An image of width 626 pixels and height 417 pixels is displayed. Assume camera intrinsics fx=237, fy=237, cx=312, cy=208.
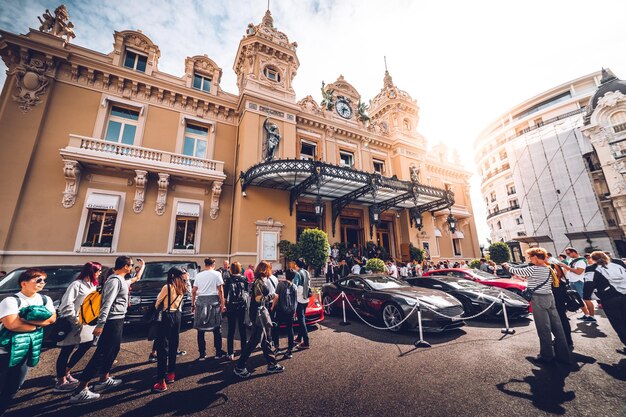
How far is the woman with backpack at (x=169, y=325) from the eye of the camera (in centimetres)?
356

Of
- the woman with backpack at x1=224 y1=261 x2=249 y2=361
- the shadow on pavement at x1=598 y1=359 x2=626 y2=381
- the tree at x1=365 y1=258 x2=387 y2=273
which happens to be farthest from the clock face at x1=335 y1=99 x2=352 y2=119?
the shadow on pavement at x1=598 y1=359 x2=626 y2=381

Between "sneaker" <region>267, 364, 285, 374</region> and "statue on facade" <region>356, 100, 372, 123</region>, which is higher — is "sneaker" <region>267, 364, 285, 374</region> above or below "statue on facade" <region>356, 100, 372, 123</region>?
below

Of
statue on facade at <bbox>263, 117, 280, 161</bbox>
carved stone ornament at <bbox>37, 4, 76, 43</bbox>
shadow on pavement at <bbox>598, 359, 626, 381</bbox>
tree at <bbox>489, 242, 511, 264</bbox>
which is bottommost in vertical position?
shadow on pavement at <bbox>598, 359, 626, 381</bbox>

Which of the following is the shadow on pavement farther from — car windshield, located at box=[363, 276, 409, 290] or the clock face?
the clock face

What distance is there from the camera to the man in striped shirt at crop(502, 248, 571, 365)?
4.08 meters

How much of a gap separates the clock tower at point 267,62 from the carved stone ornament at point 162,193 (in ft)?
23.3

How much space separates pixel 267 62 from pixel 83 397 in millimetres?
17741

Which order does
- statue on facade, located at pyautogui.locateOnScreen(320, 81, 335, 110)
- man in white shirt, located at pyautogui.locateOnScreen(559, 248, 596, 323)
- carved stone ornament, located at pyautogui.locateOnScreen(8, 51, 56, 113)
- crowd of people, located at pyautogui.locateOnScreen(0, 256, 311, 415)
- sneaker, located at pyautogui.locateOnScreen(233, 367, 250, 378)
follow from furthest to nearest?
statue on facade, located at pyautogui.locateOnScreen(320, 81, 335, 110), carved stone ornament, located at pyautogui.locateOnScreen(8, 51, 56, 113), man in white shirt, located at pyautogui.locateOnScreen(559, 248, 596, 323), sneaker, located at pyautogui.locateOnScreen(233, 367, 250, 378), crowd of people, located at pyautogui.locateOnScreen(0, 256, 311, 415)

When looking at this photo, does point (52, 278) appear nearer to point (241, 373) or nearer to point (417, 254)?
point (241, 373)

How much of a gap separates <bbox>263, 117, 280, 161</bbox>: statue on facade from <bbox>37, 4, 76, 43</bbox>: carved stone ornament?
33.9 ft

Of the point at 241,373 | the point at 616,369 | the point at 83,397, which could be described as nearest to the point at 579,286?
the point at 616,369

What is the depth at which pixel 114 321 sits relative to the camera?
11.8ft

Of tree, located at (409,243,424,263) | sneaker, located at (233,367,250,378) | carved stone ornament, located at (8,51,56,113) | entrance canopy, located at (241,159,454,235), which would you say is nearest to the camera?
sneaker, located at (233,367,250,378)

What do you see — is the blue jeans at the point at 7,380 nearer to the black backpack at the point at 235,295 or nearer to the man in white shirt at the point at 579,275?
the black backpack at the point at 235,295
